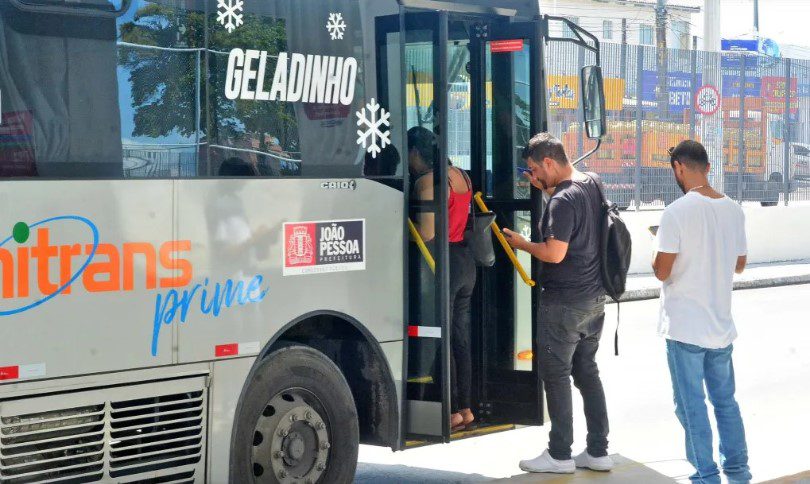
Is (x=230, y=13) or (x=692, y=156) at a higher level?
(x=230, y=13)

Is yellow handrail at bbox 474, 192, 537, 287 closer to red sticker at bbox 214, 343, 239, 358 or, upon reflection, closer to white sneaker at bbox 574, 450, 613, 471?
white sneaker at bbox 574, 450, 613, 471

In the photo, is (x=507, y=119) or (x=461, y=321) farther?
(x=507, y=119)

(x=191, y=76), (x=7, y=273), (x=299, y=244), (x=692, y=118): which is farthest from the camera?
(x=692, y=118)

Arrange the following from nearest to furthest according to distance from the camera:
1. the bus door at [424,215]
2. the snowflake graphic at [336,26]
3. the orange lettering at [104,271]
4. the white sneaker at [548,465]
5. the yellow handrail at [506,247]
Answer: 1. the orange lettering at [104,271]
2. the snowflake graphic at [336,26]
3. the bus door at [424,215]
4. the white sneaker at [548,465]
5. the yellow handrail at [506,247]

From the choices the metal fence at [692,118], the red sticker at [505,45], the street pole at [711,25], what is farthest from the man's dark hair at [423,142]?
the street pole at [711,25]

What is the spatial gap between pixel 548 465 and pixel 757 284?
1381 cm

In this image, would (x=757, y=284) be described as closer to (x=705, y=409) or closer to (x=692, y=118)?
(x=692, y=118)

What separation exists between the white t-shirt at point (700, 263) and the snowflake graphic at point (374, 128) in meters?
1.52

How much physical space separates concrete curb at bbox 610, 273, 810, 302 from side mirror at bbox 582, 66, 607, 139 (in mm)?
10845

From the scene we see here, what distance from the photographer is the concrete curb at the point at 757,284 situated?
17.9m

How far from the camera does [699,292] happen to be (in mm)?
6281

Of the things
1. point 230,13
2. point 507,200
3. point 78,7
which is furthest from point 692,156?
point 78,7

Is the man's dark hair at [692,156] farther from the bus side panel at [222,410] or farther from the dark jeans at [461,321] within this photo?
the bus side panel at [222,410]

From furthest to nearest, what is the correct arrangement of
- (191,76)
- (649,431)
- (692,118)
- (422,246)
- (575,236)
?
(692,118), (649,431), (575,236), (422,246), (191,76)
